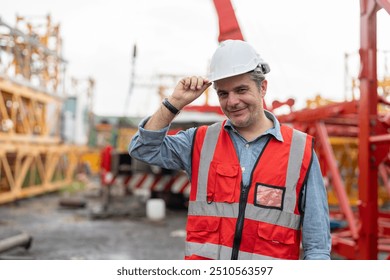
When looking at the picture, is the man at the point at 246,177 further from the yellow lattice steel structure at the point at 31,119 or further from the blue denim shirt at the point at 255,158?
the yellow lattice steel structure at the point at 31,119

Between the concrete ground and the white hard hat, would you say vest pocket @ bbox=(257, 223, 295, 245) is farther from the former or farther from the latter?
the concrete ground

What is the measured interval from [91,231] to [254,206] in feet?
15.5

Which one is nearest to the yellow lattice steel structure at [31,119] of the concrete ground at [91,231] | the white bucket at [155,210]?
the concrete ground at [91,231]

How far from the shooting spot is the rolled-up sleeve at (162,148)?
65.8 inches

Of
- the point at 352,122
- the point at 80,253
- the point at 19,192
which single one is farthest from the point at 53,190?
the point at 352,122

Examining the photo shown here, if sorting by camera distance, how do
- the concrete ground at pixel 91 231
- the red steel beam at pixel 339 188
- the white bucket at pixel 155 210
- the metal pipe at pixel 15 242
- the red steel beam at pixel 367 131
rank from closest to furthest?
the red steel beam at pixel 367 131 → the red steel beam at pixel 339 188 → the metal pipe at pixel 15 242 → the concrete ground at pixel 91 231 → the white bucket at pixel 155 210

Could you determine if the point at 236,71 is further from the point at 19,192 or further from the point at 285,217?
the point at 19,192

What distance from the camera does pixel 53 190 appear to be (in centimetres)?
1072

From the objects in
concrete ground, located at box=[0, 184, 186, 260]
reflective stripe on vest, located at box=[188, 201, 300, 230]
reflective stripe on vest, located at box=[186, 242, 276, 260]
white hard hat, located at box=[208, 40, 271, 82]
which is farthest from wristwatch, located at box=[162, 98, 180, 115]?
concrete ground, located at box=[0, 184, 186, 260]

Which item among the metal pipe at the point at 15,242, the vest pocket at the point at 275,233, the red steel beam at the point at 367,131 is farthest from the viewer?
the metal pipe at the point at 15,242

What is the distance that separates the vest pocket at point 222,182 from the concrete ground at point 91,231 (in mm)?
3169

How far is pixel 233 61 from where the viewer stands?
1.62 m

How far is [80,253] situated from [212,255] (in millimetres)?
3427

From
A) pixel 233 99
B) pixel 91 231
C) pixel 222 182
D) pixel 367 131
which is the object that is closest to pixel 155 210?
pixel 91 231
